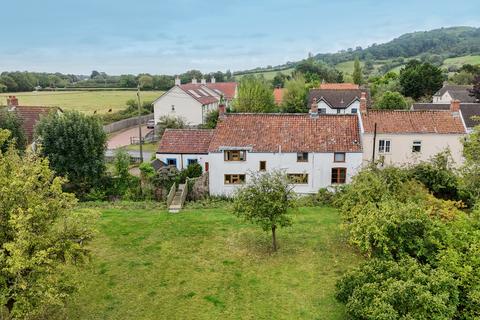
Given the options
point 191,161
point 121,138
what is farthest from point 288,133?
point 121,138

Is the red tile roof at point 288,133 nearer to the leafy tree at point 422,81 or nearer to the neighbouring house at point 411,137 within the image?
the neighbouring house at point 411,137

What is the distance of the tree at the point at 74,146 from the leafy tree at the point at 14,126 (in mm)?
2936

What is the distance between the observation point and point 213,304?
18.7 meters

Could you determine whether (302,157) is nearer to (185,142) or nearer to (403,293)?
(185,142)

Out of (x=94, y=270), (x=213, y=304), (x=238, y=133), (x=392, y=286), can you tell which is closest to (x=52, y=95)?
(x=238, y=133)

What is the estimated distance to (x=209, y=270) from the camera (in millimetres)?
22031

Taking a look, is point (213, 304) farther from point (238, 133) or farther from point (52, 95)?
point (52, 95)

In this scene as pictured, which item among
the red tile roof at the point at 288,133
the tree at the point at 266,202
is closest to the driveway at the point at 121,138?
the red tile roof at the point at 288,133

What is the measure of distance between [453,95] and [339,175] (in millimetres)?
49086

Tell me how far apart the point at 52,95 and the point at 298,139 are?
250 feet

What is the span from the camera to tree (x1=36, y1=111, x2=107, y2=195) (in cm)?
3341

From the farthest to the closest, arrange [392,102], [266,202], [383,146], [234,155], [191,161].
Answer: [392,102] < [191,161] < [383,146] < [234,155] < [266,202]

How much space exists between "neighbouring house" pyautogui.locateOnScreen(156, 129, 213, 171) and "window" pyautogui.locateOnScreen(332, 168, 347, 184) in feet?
39.1

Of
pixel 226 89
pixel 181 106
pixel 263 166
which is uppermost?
pixel 226 89
